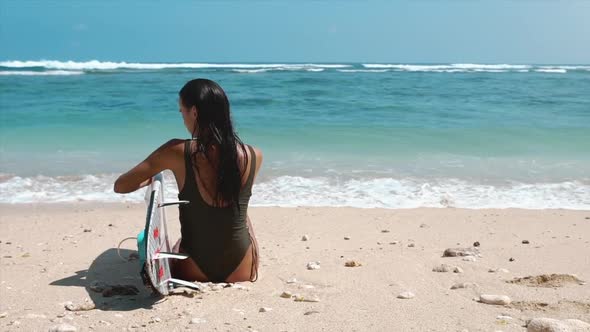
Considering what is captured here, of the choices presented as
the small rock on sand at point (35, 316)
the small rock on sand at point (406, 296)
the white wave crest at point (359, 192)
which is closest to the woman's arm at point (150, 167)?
the small rock on sand at point (35, 316)

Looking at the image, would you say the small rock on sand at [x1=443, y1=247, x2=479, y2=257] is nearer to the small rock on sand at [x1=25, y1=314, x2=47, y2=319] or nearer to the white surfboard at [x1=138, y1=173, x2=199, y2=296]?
the white surfboard at [x1=138, y1=173, x2=199, y2=296]

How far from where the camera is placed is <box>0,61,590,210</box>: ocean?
7.07 metres

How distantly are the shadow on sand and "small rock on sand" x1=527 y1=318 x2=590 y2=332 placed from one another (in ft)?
6.41

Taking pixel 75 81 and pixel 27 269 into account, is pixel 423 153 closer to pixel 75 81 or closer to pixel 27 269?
pixel 27 269

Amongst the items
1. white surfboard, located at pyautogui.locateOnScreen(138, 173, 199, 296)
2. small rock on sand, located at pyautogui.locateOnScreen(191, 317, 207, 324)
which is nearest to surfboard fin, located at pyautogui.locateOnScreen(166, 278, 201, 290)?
white surfboard, located at pyautogui.locateOnScreen(138, 173, 199, 296)

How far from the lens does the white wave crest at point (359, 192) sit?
664 cm

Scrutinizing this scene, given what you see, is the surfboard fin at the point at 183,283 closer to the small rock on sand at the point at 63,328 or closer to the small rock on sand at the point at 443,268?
the small rock on sand at the point at 63,328

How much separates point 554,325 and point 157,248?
2051 mm

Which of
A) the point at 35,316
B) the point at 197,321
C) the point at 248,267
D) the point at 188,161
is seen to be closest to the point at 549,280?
the point at 248,267

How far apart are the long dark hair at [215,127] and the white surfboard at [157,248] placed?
30 cm

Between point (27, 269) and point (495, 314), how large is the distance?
309cm

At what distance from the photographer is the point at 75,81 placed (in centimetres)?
2556

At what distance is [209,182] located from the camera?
3383 millimetres

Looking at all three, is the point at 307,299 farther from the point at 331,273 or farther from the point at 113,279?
the point at 113,279
